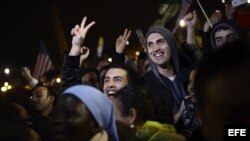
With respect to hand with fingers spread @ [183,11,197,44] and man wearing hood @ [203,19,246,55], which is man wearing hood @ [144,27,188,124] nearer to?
man wearing hood @ [203,19,246,55]

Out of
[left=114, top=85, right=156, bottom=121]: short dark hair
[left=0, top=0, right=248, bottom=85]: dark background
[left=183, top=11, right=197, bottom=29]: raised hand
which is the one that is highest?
[left=0, top=0, right=248, bottom=85]: dark background

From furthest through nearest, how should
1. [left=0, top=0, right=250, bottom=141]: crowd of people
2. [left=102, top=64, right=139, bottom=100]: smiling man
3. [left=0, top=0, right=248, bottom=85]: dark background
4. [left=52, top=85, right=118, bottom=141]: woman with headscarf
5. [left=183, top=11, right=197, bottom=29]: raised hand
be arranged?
[left=0, top=0, right=248, bottom=85]: dark background
[left=183, top=11, right=197, bottom=29]: raised hand
[left=102, top=64, right=139, bottom=100]: smiling man
[left=52, top=85, right=118, bottom=141]: woman with headscarf
[left=0, top=0, right=250, bottom=141]: crowd of people

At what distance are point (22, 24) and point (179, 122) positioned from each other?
68.7 feet

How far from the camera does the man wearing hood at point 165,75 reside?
386cm

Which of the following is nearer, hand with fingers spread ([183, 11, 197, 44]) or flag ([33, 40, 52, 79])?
hand with fingers spread ([183, 11, 197, 44])

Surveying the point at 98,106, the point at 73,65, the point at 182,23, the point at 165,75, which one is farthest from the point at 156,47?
the point at 98,106

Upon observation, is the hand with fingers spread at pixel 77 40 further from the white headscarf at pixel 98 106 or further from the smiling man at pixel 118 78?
the white headscarf at pixel 98 106

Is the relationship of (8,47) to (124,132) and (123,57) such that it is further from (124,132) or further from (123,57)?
(124,132)

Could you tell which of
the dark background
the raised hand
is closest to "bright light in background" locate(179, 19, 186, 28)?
the raised hand

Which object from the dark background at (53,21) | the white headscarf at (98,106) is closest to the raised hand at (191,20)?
the white headscarf at (98,106)

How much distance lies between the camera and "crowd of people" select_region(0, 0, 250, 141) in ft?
5.81

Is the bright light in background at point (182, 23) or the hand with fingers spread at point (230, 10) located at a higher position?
the hand with fingers spread at point (230, 10)

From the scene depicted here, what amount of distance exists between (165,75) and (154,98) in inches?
24.0

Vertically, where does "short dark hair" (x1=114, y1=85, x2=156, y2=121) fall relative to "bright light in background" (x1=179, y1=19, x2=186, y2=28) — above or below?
below
